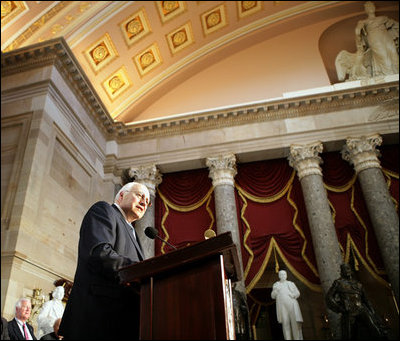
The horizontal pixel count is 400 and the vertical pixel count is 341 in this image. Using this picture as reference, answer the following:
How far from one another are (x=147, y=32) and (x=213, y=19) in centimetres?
218

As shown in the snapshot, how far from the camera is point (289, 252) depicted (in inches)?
379

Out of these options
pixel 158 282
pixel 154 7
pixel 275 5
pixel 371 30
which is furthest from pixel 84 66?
pixel 158 282

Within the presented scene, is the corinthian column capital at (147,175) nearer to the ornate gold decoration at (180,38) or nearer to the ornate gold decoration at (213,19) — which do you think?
the ornate gold decoration at (180,38)

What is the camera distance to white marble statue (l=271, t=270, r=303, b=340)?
7770mm

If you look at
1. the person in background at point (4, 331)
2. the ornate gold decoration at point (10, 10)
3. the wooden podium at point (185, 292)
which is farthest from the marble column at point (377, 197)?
the ornate gold decoration at point (10, 10)

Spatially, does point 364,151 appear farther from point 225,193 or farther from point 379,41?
point 379,41

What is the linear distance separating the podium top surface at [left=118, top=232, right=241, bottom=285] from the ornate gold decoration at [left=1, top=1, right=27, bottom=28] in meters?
9.50

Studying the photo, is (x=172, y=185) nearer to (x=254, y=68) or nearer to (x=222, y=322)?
(x=254, y=68)

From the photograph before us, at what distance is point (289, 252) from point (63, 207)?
557cm

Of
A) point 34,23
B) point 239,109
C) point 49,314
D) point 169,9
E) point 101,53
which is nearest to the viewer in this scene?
point 49,314

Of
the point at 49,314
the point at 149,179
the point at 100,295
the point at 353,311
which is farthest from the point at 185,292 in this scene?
the point at 149,179

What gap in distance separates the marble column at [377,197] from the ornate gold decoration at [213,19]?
550 cm

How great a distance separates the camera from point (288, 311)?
7898 mm

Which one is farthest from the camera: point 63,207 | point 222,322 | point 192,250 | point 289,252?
point 289,252
